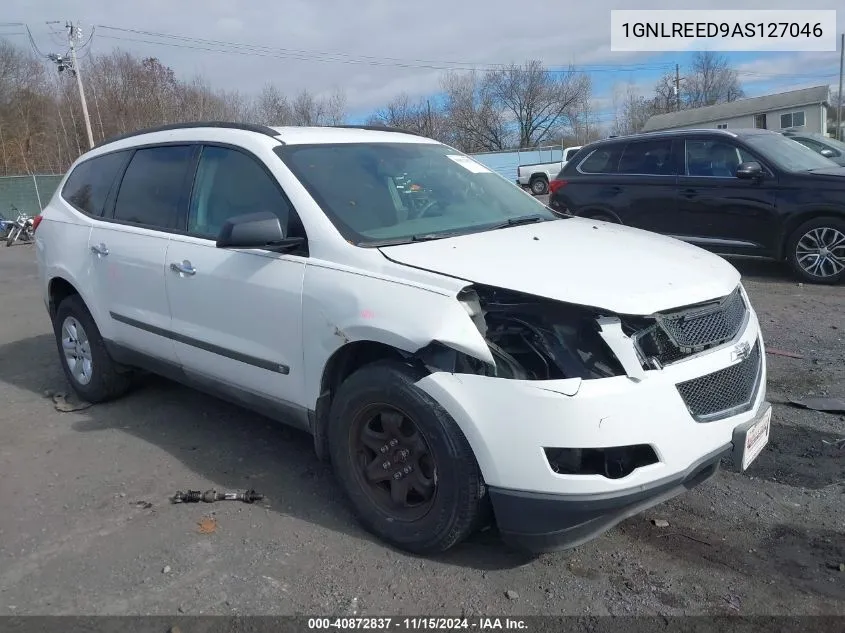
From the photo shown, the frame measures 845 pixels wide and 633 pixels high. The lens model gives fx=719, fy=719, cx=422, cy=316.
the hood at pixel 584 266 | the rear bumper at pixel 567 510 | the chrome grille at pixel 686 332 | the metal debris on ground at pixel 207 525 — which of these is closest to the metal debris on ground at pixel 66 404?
the metal debris on ground at pixel 207 525

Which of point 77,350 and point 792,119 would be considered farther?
point 792,119

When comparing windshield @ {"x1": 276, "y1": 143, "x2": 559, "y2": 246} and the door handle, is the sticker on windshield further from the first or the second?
the door handle

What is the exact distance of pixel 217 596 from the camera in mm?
2977

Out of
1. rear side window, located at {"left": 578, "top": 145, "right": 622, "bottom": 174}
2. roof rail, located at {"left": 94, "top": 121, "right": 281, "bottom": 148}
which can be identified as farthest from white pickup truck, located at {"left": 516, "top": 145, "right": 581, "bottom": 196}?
roof rail, located at {"left": 94, "top": 121, "right": 281, "bottom": 148}

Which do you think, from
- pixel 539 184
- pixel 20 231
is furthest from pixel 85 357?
pixel 539 184

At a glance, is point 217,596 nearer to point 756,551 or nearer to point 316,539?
point 316,539

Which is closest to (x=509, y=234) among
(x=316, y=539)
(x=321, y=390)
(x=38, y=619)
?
(x=321, y=390)

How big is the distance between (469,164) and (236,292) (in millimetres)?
1732

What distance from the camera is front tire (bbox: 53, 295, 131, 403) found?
5219mm

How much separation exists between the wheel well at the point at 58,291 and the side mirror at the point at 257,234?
2.53m

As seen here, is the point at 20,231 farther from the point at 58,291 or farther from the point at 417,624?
the point at 417,624

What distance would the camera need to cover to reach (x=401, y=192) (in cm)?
396

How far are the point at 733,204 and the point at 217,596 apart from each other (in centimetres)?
752

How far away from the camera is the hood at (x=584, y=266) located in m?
2.83
